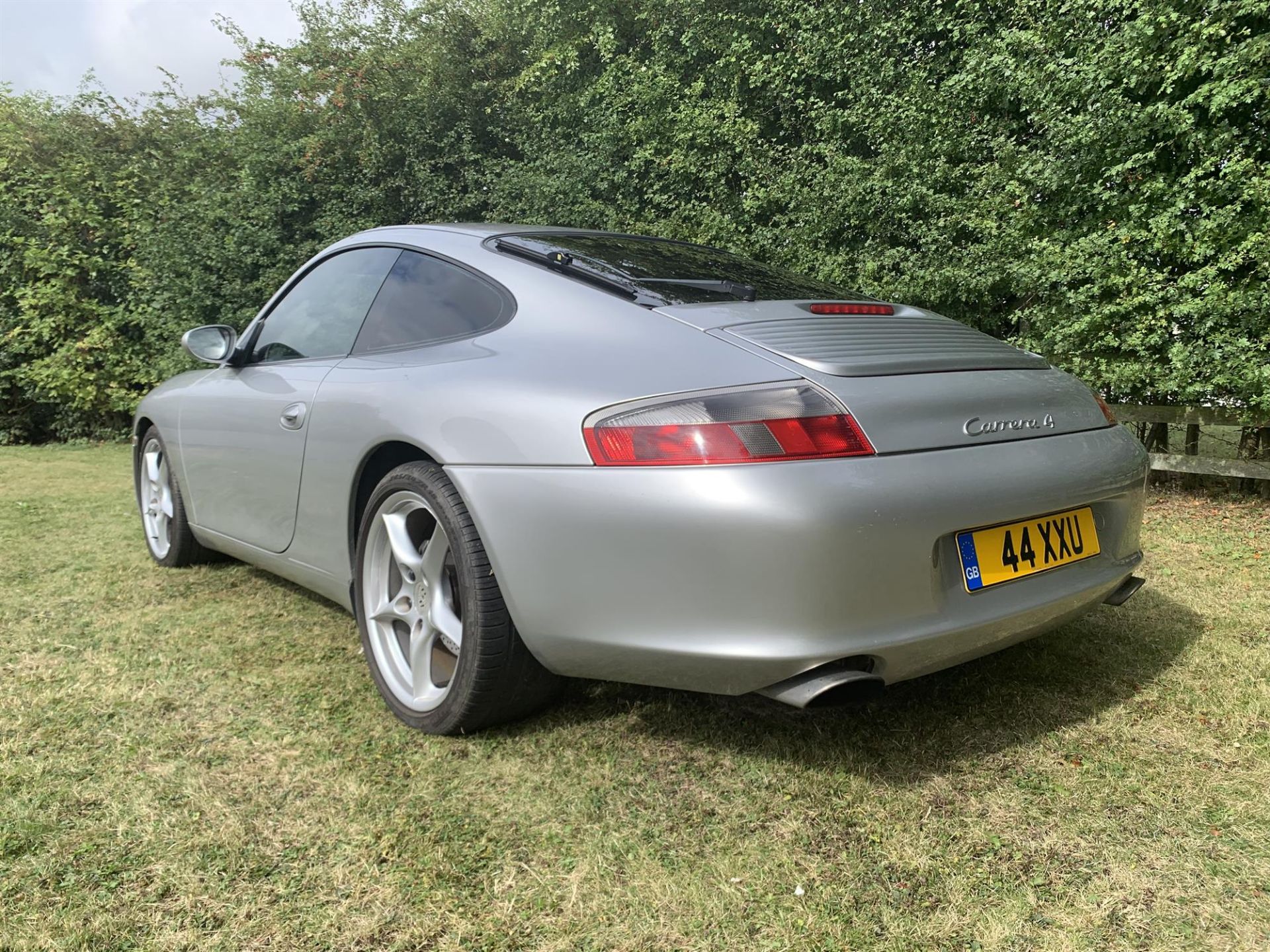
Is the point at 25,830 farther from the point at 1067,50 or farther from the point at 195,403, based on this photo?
the point at 1067,50

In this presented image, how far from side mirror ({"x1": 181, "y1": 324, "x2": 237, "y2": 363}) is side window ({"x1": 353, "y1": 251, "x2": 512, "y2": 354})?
36.6 inches

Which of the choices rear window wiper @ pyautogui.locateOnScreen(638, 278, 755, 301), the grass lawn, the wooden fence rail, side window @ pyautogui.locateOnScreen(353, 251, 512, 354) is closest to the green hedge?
the wooden fence rail

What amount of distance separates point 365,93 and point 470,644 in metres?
9.19

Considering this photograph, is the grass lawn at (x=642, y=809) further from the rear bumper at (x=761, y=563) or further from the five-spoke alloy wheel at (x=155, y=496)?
the five-spoke alloy wheel at (x=155, y=496)

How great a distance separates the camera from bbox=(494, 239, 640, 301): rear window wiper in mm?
2248

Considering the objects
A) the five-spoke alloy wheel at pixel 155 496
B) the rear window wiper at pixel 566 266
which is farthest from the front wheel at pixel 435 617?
the five-spoke alloy wheel at pixel 155 496

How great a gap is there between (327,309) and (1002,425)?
2214 mm

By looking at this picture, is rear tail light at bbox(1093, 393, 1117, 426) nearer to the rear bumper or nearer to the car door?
the rear bumper

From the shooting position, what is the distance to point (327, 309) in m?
3.05

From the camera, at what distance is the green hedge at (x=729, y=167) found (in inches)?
202

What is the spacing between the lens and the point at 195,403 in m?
3.50

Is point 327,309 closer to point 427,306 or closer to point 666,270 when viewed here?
point 427,306

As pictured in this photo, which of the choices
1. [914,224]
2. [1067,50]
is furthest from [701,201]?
[1067,50]

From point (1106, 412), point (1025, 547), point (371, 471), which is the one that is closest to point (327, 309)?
point (371, 471)
